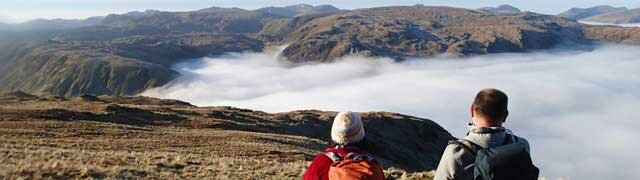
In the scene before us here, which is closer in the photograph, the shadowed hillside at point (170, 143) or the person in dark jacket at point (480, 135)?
the person in dark jacket at point (480, 135)

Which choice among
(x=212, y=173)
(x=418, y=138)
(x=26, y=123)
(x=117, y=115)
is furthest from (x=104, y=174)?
(x=418, y=138)

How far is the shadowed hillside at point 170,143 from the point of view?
22.3 metres

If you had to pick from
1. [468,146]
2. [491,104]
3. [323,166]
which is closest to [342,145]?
[323,166]

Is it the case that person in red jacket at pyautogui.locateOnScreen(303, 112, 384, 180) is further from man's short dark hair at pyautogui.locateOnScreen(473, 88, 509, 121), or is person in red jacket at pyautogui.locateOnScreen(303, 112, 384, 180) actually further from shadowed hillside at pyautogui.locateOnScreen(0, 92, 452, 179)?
man's short dark hair at pyautogui.locateOnScreen(473, 88, 509, 121)

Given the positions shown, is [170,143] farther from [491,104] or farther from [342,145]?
[491,104]

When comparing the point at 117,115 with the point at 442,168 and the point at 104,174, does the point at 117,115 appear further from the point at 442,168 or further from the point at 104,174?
the point at 442,168

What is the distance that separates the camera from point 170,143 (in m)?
42.7

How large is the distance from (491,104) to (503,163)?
0.72m

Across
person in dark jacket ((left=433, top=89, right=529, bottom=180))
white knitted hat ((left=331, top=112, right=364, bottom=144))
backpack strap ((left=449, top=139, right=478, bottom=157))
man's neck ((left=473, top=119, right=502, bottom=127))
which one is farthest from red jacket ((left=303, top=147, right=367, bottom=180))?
man's neck ((left=473, top=119, right=502, bottom=127))

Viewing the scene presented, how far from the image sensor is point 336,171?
714cm

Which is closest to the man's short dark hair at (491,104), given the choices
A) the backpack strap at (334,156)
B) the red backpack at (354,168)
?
the red backpack at (354,168)

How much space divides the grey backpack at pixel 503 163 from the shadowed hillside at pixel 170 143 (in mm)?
1439

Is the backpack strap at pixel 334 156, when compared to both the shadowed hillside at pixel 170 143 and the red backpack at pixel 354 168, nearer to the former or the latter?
the red backpack at pixel 354 168

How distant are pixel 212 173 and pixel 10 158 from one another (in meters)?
7.79
